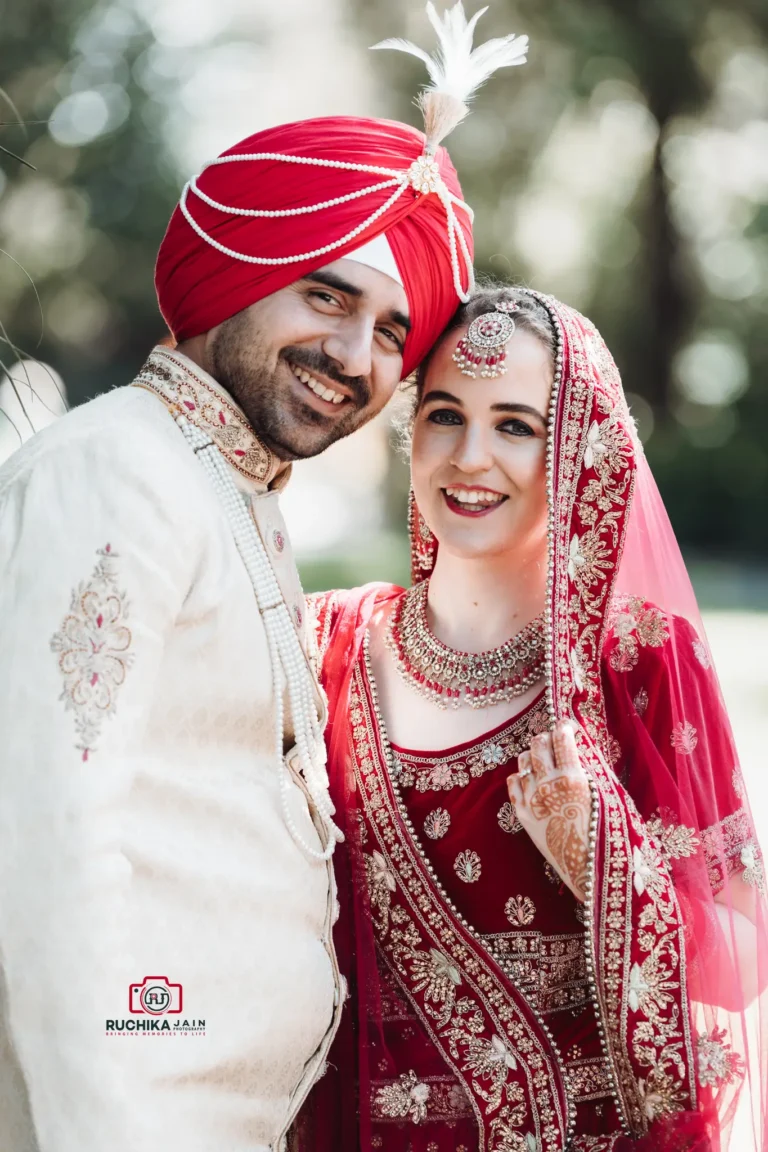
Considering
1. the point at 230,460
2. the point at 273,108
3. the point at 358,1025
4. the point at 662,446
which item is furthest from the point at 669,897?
the point at 273,108

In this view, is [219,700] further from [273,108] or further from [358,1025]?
[273,108]

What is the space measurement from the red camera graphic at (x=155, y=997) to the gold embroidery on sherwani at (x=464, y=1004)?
1.83 ft

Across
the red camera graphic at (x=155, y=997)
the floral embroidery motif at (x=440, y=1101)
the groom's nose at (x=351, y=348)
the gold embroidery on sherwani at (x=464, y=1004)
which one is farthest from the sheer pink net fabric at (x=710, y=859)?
the red camera graphic at (x=155, y=997)

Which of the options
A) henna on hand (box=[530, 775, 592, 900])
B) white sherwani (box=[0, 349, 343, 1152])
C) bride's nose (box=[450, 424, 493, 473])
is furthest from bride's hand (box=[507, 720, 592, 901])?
bride's nose (box=[450, 424, 493, 473])

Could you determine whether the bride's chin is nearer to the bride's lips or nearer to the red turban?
the bride's lips

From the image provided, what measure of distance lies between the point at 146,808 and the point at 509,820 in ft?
2.24

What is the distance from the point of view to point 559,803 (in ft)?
6.19

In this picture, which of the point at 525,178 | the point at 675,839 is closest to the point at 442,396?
the point at 675,839

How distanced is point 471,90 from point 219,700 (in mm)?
1065

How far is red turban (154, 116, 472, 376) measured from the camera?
181 cm

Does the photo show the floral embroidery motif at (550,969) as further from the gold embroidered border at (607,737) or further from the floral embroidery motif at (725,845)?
the floral embroidery motif at (725,845)

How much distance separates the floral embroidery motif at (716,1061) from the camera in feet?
6.16

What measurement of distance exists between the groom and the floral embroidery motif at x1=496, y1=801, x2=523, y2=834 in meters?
0.33

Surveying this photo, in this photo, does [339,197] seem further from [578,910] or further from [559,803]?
[578,910]
